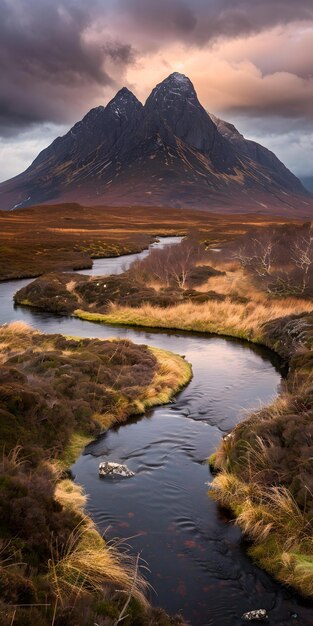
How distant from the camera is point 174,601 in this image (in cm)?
1093

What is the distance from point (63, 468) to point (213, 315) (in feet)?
83.6

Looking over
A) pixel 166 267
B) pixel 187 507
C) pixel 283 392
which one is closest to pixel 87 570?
pixel 187 507

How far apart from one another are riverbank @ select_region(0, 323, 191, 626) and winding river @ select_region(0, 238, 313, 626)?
2.44ft

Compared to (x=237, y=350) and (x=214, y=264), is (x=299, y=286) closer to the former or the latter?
(x=237, y=350)

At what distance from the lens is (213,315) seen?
4084cm

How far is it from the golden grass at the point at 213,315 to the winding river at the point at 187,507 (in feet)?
33.0

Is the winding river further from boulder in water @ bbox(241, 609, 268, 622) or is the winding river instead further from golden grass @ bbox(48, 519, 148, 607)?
golden grass @ bbox(48, 519, 148, 607)

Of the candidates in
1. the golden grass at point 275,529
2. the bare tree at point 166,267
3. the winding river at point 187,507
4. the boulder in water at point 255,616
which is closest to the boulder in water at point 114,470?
the winding river at point 187,507

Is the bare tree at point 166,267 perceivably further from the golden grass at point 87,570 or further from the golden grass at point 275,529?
the golden grass at point 87,570

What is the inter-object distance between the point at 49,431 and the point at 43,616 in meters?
10.6

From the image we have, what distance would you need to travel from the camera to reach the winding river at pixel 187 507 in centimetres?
1100

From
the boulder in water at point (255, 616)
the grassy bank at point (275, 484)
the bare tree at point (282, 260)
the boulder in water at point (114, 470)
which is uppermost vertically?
the bare tree at point (282, 260)

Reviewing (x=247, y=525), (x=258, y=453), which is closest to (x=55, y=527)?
(x=247, y=525)

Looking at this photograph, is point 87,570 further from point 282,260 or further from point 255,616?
point 282,260
